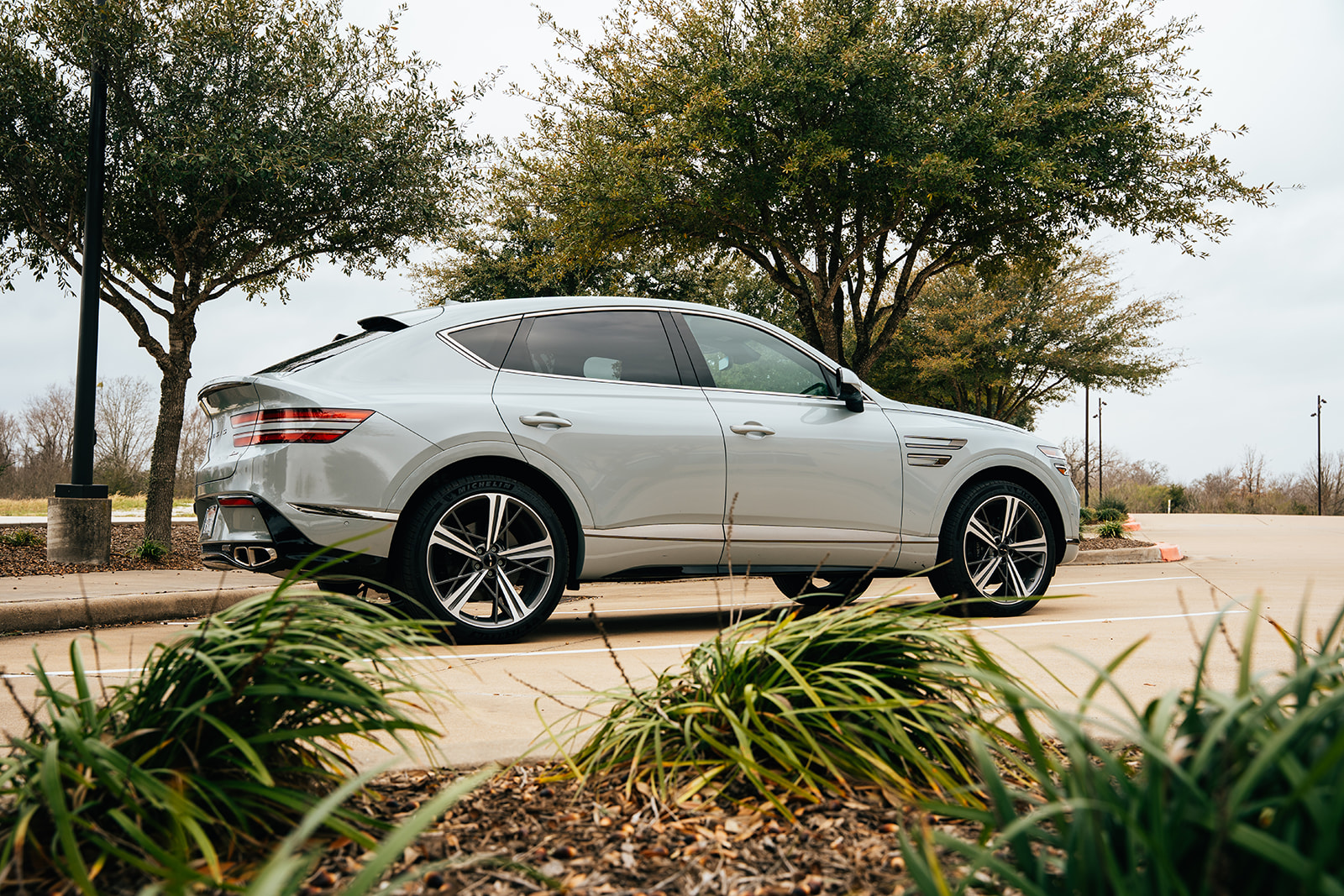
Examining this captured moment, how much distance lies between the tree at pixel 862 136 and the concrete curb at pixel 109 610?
9164 millimetres

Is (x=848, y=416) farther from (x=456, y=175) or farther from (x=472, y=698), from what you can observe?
(x=456, y=175)

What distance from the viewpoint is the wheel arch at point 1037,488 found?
23.4 feet

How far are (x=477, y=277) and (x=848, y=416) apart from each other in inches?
815

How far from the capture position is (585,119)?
16.5 meters

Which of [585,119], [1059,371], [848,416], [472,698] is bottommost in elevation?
[472,698]

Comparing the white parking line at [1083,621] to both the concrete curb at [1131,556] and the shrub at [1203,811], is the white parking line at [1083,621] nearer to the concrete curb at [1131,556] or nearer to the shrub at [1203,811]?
the shrub at [1203,811]

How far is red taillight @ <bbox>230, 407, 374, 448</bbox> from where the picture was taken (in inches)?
210

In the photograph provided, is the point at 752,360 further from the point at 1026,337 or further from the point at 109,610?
the point at 1026,337

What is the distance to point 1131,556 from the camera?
14539 millimetres

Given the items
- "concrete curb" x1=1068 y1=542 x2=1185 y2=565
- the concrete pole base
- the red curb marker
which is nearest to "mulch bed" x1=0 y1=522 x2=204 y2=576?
the concrete pole base

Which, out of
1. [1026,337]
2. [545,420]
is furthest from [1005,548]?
[1026,337]

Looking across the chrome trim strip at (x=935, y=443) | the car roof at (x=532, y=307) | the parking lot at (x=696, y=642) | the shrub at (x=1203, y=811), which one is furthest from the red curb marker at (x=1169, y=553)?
the shrub at (x=1203, y=811)

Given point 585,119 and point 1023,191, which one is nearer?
point 1023,191

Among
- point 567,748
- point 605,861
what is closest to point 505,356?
point 567,748
